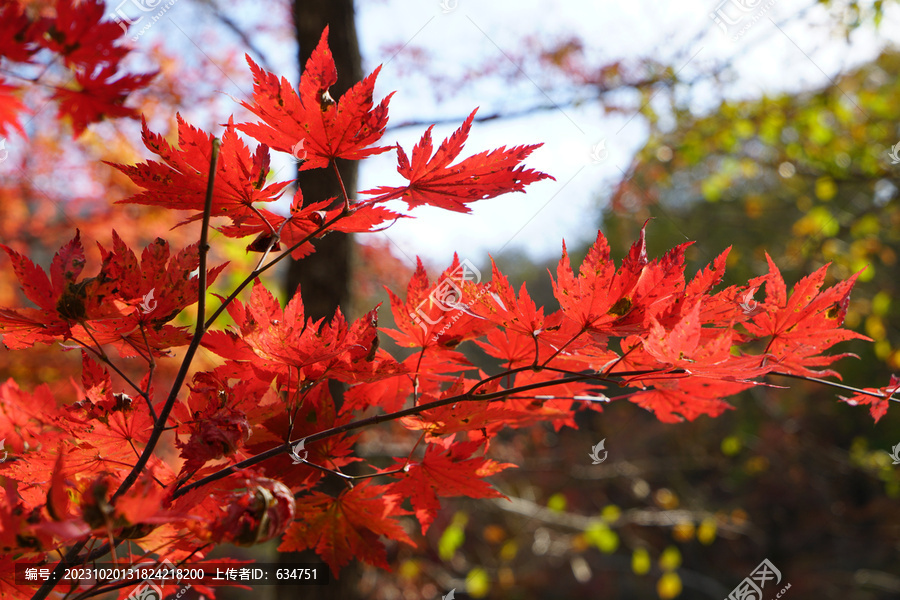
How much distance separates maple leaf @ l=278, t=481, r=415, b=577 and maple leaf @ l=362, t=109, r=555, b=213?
36 centimetres

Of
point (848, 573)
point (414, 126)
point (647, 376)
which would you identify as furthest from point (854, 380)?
point (647, 376)

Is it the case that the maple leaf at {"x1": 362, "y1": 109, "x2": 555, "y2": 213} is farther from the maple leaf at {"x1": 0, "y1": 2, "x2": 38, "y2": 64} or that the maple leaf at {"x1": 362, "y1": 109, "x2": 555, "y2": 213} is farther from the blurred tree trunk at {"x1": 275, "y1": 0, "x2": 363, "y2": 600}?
the blurred tree trunk at {"x1": 275, "y1": 0, "x2": 363, "y2": 600}

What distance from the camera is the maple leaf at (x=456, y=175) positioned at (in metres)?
0.55

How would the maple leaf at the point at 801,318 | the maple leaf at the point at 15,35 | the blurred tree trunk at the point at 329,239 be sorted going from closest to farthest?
the maple leaf at the point at 15,35 < the maple leaf at the point at 801,318 < the blurred tree trunk at the point at 329,239

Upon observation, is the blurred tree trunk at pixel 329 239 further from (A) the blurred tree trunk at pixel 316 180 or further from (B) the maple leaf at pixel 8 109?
(B) the maple leaf at pixel 8 109

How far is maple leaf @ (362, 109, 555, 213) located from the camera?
0.55 meters

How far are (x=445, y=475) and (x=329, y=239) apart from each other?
46.1 inches

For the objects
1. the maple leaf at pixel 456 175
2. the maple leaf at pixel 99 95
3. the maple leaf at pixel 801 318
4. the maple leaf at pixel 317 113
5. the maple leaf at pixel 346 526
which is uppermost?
the maple leaf at pixel 99 95

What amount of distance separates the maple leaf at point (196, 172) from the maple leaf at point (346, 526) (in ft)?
1.21

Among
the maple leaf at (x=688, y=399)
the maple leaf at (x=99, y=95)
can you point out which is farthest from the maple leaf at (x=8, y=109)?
the maple leaf at (x=688, y=399)

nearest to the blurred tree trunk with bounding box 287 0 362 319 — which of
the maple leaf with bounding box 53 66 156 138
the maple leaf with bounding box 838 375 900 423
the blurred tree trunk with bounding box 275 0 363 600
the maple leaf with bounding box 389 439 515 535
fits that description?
the blurred tree trunk with bounding box 275 0 363 600

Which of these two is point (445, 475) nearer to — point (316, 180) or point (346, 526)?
point (346, 526)

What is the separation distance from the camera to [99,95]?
0.64 meters

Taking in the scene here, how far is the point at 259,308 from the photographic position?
0.56 meters
